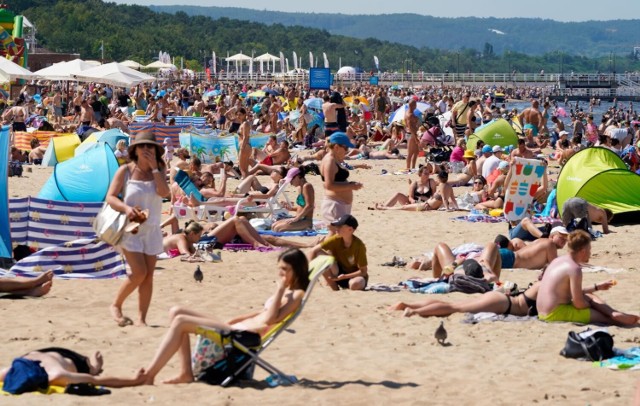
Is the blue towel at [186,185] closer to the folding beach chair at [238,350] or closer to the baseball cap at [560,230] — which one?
the baseball cap at [560,230]

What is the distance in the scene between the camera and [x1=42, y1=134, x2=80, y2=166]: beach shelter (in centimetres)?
1786

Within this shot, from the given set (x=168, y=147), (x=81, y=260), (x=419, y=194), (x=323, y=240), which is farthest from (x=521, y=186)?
(x=168, y=147)

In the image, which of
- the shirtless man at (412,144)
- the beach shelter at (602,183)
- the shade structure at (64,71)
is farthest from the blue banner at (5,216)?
the shade structure at (64,71)

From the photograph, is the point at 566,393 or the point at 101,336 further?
the point at 101,336

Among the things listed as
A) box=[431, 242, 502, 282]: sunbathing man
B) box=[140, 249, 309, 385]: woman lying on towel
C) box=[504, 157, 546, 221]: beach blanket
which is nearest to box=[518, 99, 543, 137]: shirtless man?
box=[504, 157, 546, 221]: beach blanket

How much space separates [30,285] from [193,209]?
161 inches

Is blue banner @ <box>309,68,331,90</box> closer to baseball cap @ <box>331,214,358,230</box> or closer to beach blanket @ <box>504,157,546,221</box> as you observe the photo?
beach blanket @ <box>504,157,546,221</box>

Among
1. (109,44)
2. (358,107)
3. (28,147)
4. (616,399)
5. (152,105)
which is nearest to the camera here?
(616,399)

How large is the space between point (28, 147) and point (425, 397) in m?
15.4

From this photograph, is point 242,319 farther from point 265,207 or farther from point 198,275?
point 265,207

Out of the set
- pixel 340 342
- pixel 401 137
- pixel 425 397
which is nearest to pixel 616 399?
pixel 425 397

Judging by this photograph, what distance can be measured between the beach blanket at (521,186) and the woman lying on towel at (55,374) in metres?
7.21

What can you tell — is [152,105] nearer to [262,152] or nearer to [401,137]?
[401,137]

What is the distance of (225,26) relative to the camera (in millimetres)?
146125
